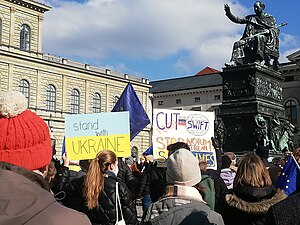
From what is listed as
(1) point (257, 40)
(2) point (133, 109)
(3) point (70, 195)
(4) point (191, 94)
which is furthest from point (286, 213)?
(4) point (191, 94)

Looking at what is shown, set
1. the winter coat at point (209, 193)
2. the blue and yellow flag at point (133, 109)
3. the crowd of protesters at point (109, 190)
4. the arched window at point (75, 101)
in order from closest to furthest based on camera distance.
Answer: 1. the crowd of protesters at point (109, 190)
2. the winter coat at point (209, 193)
3. the blue and yellow flag at point (133, 109)
4. the arched window at point (75, 101)

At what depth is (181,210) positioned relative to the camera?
119 inches

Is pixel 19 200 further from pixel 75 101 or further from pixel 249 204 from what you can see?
pixel 75 101

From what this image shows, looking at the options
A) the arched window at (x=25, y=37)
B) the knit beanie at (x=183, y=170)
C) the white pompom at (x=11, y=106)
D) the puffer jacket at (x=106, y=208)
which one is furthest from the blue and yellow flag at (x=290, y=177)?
the arched window at (x=25, y=37)

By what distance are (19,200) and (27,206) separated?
4 centimetres

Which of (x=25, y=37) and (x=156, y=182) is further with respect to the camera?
(x=25, y=37)

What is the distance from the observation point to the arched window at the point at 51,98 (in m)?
54.3

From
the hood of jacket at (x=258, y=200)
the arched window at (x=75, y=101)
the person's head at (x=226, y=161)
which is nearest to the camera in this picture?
the hood of jacket at (x=258, y=200)

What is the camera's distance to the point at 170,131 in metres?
8.45

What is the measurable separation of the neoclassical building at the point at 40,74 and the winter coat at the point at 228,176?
144 feet

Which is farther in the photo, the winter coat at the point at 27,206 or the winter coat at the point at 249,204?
the winter coat at the point at 249,204

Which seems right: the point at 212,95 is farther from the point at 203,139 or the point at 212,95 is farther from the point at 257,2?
the point at 203,139

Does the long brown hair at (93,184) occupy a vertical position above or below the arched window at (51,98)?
below

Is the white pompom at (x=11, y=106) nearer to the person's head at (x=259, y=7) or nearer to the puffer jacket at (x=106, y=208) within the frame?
the puffer jacket at (x=106, y=208)
